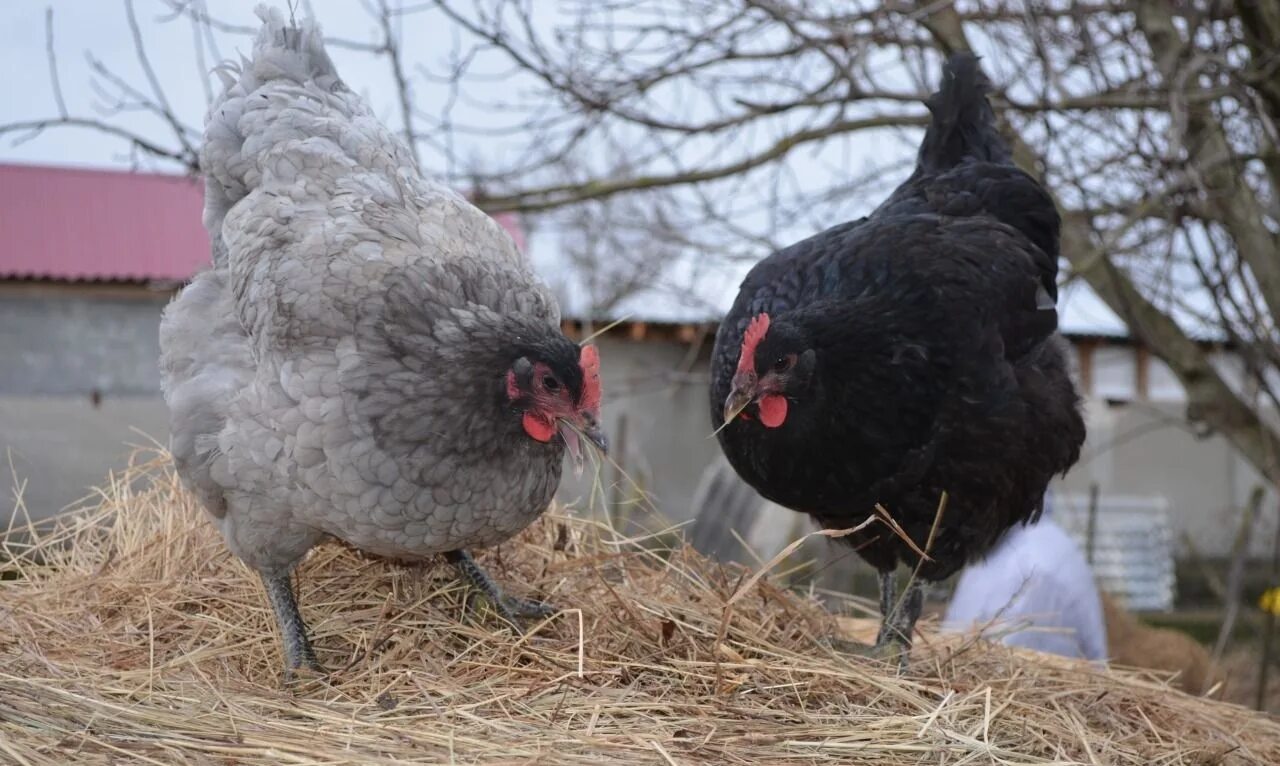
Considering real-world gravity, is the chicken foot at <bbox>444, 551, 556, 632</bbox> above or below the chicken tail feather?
below

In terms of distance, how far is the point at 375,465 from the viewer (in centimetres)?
240

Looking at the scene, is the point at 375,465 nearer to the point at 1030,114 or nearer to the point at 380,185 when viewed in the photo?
the point at 380,185

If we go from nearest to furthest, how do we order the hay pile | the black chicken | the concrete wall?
the hay pile → the black chicken → the concrete wall

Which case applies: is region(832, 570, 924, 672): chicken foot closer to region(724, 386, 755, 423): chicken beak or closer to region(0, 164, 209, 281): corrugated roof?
region(724, 386, 755, 423): chicken beak

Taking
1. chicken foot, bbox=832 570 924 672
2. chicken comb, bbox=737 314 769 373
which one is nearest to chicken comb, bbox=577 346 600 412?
chicken comb, bbox=737 314 769 373

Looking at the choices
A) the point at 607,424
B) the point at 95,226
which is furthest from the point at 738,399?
the point at 95,226

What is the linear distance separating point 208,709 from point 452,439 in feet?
2.38

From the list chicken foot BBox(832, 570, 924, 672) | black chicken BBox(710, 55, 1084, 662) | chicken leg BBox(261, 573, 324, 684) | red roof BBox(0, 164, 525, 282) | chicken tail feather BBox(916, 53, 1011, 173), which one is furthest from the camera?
red roof BBox(0, 164, 525, 282)

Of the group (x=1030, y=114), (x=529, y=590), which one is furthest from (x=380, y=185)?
(x=1030, y=114)

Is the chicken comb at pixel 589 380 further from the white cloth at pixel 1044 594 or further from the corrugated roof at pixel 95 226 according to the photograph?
the corrugated roof at pixel 95 226

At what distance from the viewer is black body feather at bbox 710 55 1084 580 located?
2.80m

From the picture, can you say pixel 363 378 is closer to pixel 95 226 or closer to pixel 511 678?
pixel 511 678

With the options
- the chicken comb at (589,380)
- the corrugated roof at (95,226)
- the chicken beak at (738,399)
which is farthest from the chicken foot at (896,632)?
the corrugated roof at (95,226)

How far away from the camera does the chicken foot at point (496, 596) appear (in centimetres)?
285
